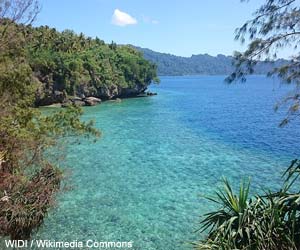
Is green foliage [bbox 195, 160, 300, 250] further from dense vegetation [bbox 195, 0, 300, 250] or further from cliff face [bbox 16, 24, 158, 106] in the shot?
cliff face [bbox 16, 24, 158, 106]

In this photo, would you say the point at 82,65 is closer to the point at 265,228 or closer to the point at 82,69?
the point at 82,69

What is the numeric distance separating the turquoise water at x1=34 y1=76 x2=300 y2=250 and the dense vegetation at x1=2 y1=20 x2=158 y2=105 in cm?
2338

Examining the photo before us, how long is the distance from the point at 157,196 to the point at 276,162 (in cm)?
1128

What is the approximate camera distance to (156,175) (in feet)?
70.7

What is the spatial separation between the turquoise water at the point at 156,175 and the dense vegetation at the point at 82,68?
2338cm

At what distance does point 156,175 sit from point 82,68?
4923 cm

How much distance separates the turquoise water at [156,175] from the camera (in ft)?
45.4

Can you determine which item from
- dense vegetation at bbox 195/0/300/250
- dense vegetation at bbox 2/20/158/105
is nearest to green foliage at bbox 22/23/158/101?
dense vegetation at bbox 2/20/158/105

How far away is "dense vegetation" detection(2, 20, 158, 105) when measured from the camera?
60344 millimetres

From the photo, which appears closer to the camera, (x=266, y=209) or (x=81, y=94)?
(x=266, y=209)

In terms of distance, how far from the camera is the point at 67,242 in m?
12.7

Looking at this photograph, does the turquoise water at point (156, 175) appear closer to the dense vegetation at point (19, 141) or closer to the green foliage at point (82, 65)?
the dense vegetation at point (19, 141)

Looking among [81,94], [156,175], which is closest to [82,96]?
[81,94]

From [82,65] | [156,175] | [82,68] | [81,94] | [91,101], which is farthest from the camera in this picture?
[82,65]
